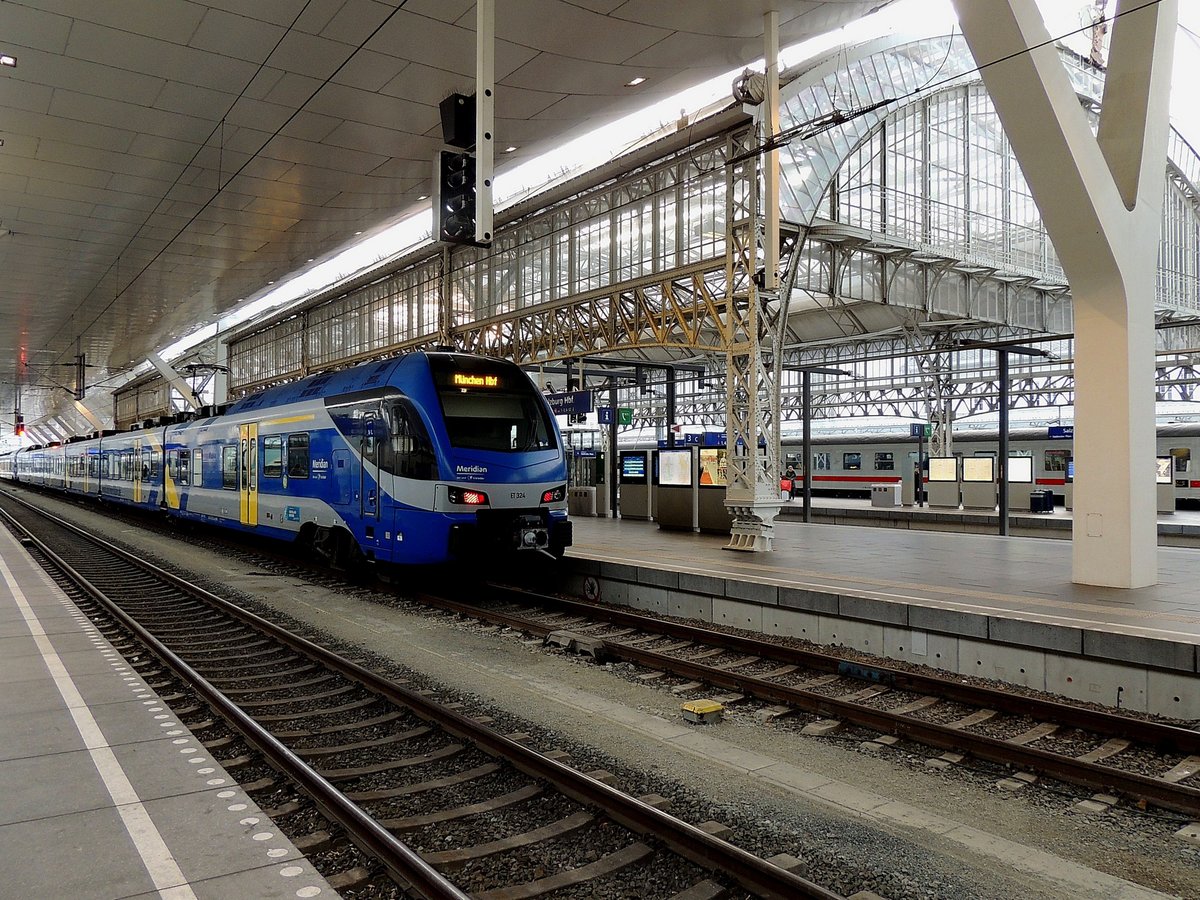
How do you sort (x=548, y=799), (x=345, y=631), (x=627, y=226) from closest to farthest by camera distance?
1. (x=548, y=799)
2. (x=345, y=631)
3. (x=627, y=226)

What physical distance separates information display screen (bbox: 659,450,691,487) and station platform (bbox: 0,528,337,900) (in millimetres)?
12237

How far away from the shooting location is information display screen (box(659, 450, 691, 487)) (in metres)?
17.7

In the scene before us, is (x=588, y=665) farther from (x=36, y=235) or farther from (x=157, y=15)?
(x=36, y=235)

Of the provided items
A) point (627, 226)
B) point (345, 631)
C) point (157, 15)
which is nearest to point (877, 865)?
point (345, 631)

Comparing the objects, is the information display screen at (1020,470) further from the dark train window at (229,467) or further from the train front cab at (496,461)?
the dark train window at (229,467)

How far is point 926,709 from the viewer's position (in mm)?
6691

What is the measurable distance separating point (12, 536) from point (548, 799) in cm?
2090

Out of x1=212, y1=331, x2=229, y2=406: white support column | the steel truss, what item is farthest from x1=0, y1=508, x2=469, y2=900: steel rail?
x1=212, y1=331, x2=229, y2=406: white support column

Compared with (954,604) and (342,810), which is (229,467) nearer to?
(954,604)

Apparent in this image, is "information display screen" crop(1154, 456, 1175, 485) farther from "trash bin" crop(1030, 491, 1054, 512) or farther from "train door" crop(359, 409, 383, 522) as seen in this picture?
"train door" crop(359, 409, 383, 522)

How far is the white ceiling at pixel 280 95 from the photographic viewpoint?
10539 millimetres

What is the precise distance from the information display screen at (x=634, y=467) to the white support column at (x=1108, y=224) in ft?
38.2

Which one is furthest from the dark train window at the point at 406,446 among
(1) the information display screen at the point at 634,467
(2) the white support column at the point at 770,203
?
(1) the information display screen at the point at 634,467

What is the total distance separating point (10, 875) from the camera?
11.6ft
